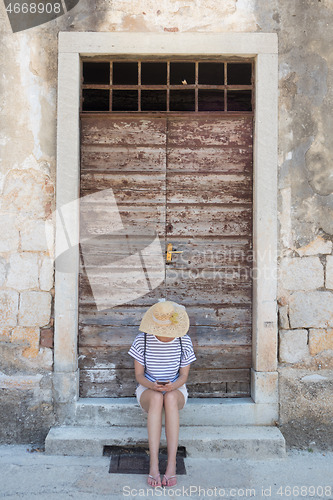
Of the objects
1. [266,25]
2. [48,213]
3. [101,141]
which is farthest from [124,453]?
[266,25]

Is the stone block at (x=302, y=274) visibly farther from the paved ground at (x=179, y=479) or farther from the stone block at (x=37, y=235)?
the stone block at (x=37, y=235)

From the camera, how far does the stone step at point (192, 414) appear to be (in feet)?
12.8

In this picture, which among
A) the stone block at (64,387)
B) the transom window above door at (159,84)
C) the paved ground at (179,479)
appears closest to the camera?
the paved ground at (179,479)

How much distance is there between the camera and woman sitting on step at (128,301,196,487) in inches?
132

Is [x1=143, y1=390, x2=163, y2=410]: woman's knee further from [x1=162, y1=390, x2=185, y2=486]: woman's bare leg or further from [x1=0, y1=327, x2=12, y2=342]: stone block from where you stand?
[x1=0, y1=327, x2=12, y2=342]: stone block

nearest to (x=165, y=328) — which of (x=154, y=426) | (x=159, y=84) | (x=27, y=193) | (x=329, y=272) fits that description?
(x=154, y=426)

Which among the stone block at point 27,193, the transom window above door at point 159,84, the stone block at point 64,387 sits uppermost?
the transom window above door at point 159,84

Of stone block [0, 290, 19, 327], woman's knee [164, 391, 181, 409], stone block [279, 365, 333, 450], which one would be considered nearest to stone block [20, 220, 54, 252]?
stone block [0, 290, 19, 327]

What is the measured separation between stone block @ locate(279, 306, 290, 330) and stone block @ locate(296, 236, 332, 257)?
20.5 inches

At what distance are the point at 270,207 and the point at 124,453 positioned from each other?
2512 millimetres

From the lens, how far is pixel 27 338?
395cm

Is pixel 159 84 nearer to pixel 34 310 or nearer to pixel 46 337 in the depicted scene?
pixel 34 310

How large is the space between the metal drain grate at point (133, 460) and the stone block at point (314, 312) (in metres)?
1.54

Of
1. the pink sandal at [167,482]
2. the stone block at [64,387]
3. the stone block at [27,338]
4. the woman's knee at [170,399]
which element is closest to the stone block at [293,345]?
the woman's knee at [170,399]
